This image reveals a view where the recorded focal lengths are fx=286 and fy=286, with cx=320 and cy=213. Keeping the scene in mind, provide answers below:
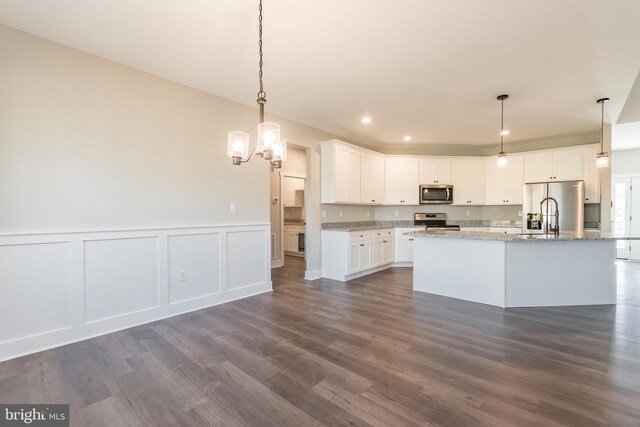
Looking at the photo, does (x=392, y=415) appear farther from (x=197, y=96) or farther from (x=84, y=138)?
(x=197, y=96)

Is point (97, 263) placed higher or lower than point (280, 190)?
lower

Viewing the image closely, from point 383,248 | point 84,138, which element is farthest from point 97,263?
point 383,248

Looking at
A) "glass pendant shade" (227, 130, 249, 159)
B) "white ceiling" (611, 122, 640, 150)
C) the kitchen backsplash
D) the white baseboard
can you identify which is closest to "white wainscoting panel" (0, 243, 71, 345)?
"glass pendant shade" (227, 130, 249, 159)

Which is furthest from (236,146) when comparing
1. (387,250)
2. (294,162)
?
(294,162)

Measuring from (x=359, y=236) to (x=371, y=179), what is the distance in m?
1.44

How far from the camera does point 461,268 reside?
3.86m

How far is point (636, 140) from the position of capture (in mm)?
5844

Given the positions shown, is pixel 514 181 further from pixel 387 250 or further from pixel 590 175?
pixel 387 250

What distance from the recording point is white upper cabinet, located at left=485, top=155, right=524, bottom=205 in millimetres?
5977

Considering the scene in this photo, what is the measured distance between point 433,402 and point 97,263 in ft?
10.3

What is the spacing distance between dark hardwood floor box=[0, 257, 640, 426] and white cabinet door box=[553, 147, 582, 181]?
9.73ft

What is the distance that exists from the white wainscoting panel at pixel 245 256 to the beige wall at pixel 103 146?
262 millimetres

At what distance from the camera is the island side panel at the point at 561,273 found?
3.51 metres

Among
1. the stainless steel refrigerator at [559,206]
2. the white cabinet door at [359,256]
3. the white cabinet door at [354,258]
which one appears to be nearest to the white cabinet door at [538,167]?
the stainless steel refrigerator at [559,206]
